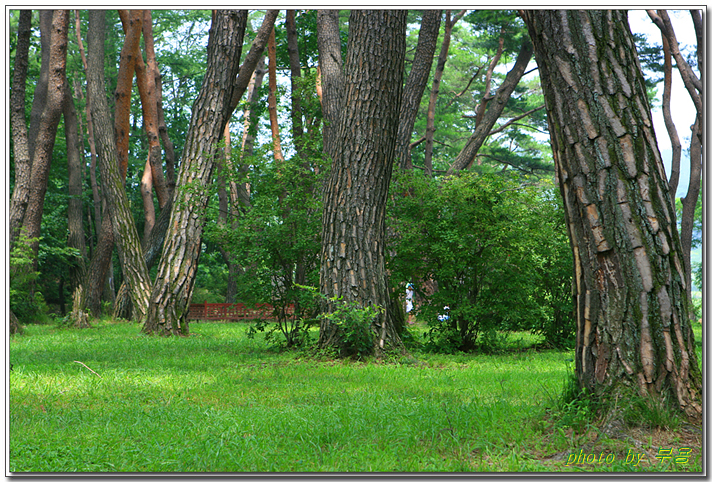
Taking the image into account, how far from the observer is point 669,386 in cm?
318

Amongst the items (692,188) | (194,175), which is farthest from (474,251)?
(692,188)

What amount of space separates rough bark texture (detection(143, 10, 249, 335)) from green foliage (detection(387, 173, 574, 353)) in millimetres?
4017

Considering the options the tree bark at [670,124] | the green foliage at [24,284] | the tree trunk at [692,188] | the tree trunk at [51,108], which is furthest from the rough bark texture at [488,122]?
the green foliage at [24,284]

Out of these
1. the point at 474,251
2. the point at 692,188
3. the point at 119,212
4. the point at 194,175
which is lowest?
the point at 474,251

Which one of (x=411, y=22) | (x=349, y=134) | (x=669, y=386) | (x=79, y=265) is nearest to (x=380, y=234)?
(x=349, y=134)

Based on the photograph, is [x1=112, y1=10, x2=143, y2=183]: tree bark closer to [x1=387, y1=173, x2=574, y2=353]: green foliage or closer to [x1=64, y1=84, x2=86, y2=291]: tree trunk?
[x1=64, y1=84, x2=86, y2=291]: tree trunk

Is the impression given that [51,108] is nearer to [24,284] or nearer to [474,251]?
[24,284]

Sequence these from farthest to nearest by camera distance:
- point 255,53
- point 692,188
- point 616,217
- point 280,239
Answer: point 692,188 → point 255,53 → point 280,239 → point 616,217

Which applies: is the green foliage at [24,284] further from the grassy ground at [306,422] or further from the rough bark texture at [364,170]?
the rough bark texture at [364,170]

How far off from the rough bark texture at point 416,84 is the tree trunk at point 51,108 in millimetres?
6714

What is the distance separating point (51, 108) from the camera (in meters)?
11.2

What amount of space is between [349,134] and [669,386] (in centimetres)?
484

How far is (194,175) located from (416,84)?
484 cm

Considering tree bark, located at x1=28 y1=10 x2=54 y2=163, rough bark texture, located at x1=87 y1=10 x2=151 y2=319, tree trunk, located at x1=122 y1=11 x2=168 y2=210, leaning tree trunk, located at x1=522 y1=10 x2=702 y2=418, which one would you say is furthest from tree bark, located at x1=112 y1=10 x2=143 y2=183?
leaning tree trunk, located at x1=522 y1=10 x2=702 y2=418
